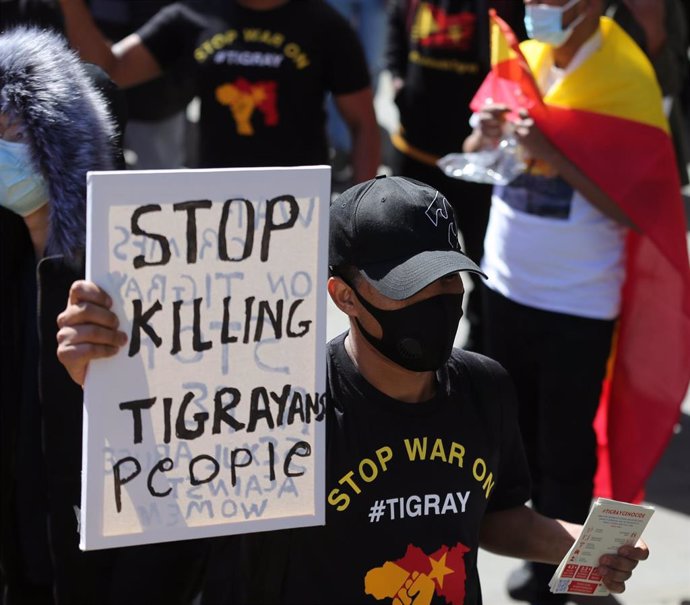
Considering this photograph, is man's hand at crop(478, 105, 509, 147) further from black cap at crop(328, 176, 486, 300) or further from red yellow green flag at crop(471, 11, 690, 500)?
black cap at crop(328, 176, 486, 300)

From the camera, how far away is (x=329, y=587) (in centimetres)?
210

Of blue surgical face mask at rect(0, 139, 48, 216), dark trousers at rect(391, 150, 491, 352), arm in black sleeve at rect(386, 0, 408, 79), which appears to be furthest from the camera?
arm in black sleeve at rect(386, 0, 408, 79)

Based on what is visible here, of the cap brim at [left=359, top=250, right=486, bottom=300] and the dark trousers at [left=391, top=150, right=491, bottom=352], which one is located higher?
the cap brim at [left=359, top=250, right=486, bottom=300]

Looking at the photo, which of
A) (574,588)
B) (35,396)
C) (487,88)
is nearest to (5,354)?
(35,396)

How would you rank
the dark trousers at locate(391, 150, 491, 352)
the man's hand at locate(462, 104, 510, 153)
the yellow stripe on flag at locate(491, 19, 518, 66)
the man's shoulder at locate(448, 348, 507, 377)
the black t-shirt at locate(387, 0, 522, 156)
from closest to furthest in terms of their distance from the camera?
1. the man's shoulder at locate(448, 348, 507, 377)
2. the yellow stripe on flag at locate(491, 19, 518, 66)
3. the man's hand at locate(462, 104, 510, 153)
4. the black t-shirt at locate(387, 0, 522, 156)
5. the dark trousers at locate(391, 150, 491, 352)

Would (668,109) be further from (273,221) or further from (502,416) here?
(273,221)

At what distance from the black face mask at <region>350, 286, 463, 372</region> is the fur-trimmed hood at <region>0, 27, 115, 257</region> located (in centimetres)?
74

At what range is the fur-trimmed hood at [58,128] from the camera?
257 cm

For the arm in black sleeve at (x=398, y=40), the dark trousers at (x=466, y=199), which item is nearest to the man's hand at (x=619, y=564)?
the dark trousers at (x=466, y=199)

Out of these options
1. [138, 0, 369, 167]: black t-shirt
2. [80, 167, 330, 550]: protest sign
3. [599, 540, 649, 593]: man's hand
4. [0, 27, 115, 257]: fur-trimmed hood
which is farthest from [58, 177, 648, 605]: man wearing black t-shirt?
[138, 0, 369, 167]: black t-shirt

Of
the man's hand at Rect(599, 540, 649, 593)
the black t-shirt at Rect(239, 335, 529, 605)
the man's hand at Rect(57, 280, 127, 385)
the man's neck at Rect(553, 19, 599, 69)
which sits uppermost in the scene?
the man's neck at Rect(553, 19, 599, 69)

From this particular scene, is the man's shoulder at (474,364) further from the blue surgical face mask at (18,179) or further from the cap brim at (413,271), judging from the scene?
the blue surgical face mask at (18,179)

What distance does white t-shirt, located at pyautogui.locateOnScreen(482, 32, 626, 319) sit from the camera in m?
3.68

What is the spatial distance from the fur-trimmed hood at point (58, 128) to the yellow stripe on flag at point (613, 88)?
1.55 metres
